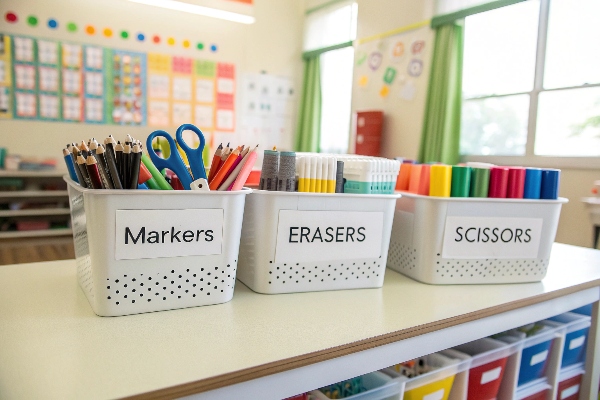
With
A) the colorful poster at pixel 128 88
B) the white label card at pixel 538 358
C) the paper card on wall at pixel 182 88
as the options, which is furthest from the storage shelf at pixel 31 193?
the white label card at pixel 538 358

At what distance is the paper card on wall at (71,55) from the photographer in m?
3.75

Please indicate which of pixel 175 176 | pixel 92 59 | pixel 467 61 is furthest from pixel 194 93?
pixel 175 176

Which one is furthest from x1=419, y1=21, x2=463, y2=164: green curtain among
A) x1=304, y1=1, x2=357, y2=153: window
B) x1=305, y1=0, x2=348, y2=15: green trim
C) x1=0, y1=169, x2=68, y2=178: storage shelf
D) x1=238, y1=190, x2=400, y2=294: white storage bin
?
x1=0, y1=169, x2=68, y2=178: storage shelf

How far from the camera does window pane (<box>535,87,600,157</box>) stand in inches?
107

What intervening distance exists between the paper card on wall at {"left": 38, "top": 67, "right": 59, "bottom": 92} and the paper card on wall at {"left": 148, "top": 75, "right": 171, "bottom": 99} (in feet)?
2.43

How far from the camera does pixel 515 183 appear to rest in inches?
36.2

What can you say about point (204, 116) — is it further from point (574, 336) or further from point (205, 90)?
point (574, 336)

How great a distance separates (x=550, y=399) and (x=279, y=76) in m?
4.22

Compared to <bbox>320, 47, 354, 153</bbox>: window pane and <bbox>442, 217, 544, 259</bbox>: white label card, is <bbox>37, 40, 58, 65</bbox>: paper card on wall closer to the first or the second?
<bbox>320, 47, 354, 153</bbox>: window pane

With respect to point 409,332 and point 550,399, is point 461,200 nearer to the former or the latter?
point 409,332

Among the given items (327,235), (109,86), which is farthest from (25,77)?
(327,235)

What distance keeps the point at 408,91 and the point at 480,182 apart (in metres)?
3.02

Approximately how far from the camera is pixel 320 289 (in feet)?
2.75

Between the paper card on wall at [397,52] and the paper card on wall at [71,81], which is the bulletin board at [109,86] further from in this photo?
the paper card on wall at [397,52]
